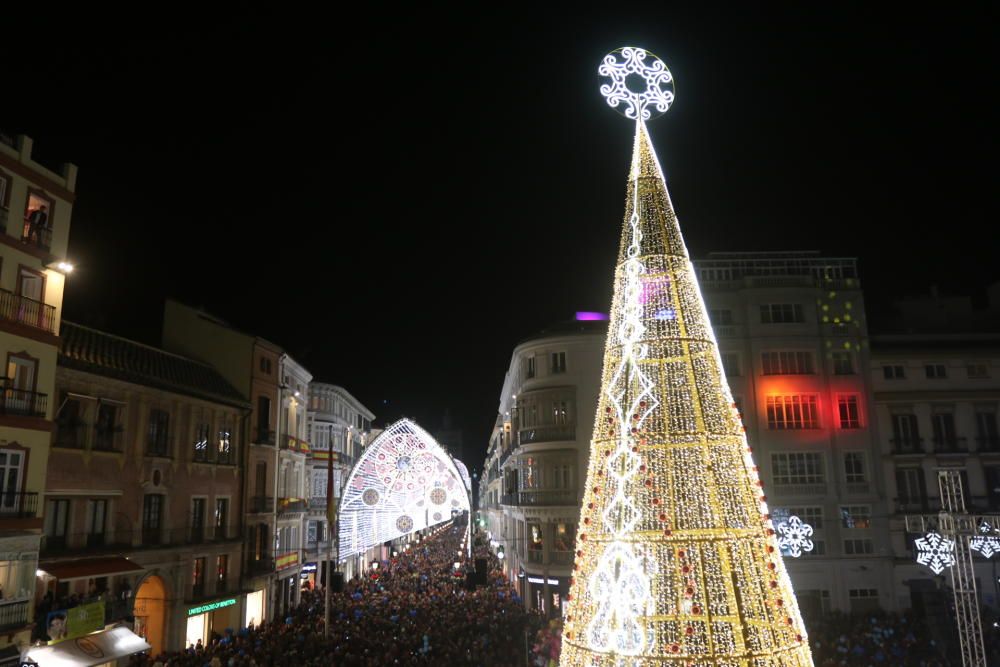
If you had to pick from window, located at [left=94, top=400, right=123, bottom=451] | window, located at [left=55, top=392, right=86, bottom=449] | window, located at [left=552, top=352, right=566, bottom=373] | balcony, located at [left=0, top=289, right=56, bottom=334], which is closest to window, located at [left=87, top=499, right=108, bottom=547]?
window, located at [left=94, top=400, right=123, bottom=451]

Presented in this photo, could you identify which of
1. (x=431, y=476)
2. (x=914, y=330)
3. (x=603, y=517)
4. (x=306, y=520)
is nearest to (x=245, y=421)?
(x=431, y=476)

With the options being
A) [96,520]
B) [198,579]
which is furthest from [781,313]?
[96,520]

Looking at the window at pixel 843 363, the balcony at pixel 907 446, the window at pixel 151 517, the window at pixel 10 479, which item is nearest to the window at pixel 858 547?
the balcony at pixel 907 446

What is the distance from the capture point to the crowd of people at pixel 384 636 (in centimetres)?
2144

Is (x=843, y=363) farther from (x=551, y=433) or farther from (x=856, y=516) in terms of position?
(x=551, y=433)

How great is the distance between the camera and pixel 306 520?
4459cm

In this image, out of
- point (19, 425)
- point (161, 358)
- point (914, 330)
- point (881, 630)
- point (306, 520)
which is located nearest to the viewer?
point (19, 425)

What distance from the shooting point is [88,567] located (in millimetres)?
22500

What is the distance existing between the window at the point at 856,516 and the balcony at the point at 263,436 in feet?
93.6

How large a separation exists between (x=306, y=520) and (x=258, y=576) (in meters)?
11.5

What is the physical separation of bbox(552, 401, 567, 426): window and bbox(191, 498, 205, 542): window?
16614mm

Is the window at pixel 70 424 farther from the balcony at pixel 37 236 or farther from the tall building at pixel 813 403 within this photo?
the tall building at pixel 813 403

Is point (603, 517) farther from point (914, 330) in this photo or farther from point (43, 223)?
point (914, 330)

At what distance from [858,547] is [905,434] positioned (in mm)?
6538
